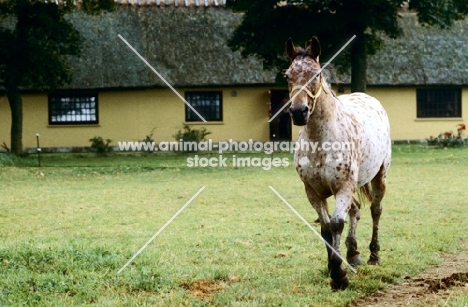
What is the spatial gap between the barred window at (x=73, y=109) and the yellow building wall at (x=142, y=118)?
37cm

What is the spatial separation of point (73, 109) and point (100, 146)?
4908mm

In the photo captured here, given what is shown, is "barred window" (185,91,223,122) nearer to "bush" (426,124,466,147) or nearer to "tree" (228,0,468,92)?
"tree" (228,0,468,92)

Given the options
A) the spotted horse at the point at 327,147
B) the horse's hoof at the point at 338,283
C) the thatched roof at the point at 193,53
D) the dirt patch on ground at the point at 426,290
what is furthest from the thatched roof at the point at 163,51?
the horse's hoof at the point at 338,283

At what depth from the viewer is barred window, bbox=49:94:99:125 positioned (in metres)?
39.3

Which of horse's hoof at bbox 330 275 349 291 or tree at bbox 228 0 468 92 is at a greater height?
tree at bbox 228 0 468 92

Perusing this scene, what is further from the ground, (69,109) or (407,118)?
(69,109)

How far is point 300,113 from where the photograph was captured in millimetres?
7375

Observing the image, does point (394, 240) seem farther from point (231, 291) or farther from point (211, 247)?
point (231, 291)

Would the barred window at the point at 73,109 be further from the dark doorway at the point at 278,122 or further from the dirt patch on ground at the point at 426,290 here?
the dirt patch on ground at the point at 426,290

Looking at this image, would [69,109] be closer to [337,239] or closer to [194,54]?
[194,54]

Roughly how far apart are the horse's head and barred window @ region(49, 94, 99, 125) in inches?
1283

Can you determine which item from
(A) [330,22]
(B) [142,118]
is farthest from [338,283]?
(B) [142,118]

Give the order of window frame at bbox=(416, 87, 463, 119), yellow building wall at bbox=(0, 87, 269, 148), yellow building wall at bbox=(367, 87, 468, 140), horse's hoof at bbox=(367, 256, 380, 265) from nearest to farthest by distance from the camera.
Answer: horse's hoof at bbox=(367, 256, 380, 265) < yellow building wall at bbox=(0, 87, 269, 148) < yellow building wall at bbox=(367, 87, 468, 140) < window frame at bbox=(416, 87, 463, 119)

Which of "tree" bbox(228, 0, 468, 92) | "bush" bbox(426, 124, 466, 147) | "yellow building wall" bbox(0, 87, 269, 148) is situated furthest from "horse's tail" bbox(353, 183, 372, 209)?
"yellow building wall" bbox(0, 87, 269, 148)
